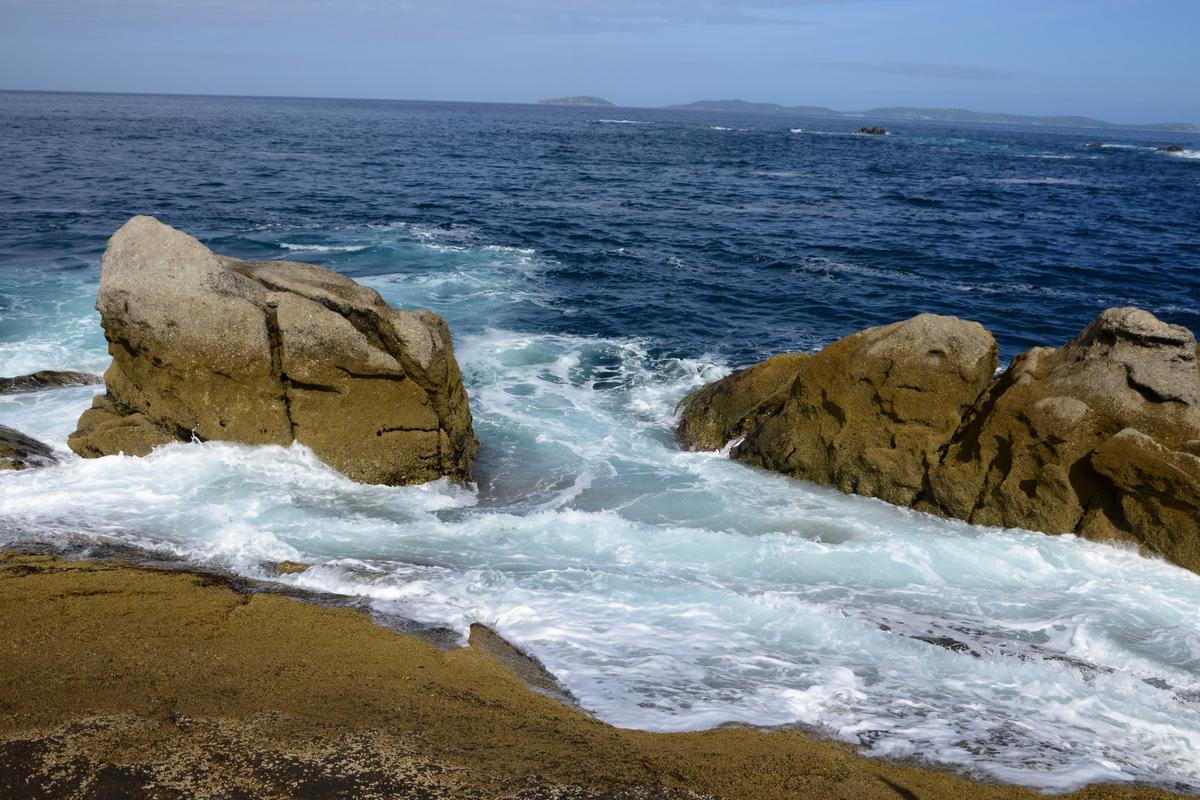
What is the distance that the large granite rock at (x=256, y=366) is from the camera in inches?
380

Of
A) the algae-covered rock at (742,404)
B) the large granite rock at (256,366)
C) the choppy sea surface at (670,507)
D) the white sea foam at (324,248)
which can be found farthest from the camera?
the white sea foam at (324,248)

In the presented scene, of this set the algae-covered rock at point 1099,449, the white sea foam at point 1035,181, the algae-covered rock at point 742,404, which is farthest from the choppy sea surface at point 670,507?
the white sea foam at point 1035,181

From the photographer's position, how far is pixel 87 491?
8.99 metres

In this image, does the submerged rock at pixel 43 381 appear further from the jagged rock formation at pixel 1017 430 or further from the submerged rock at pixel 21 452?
the jagged rock formation at pixel 1017 430

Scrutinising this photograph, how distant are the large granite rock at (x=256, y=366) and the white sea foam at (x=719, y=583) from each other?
0.35m

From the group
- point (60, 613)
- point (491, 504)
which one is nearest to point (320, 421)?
point (491, 504)

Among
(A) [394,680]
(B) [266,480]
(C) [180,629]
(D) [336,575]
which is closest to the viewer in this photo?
(A) [394,680]

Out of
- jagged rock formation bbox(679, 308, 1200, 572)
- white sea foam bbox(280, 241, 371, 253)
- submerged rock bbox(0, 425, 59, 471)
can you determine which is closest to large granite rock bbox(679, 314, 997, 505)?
jagged rock formation bbox(679, 308, 1200, 572)

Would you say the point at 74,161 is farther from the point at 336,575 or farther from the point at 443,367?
the point at 336,575

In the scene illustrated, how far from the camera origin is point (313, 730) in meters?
4.87

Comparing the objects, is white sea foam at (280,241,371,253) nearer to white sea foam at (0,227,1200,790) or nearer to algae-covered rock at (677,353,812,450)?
white sea foam at (0,227,1200,790)

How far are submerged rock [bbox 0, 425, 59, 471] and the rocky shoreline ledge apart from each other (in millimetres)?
3598

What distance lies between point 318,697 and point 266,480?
4.87m

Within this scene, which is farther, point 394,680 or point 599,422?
point 599,422
